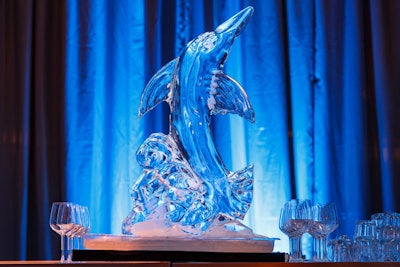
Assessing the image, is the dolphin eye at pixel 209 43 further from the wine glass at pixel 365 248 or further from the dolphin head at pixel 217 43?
the wine glass at pixel 365 248

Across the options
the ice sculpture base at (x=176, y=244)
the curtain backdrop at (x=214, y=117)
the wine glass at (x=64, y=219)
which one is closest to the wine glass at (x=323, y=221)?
the ice sculpture base at (x=176, y=244)

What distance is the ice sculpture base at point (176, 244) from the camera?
187 centimetres

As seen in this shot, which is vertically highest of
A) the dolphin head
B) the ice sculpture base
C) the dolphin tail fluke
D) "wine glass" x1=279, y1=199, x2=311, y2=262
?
the dolphin head

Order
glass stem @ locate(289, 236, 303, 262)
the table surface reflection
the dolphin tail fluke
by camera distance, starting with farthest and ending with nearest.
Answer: the dolphin tail fluke < glass stem @ locate(289, 236, 303, 262) < the table surface reflection

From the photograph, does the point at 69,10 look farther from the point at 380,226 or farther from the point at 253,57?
the point at 380,226

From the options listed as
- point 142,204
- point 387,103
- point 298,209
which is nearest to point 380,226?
point 298,209

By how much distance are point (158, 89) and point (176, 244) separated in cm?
58

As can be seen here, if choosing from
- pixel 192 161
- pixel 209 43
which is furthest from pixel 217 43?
pixel 192 161

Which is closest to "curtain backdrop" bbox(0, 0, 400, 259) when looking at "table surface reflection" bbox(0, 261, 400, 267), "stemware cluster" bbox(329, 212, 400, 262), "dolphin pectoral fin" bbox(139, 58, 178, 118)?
"dolphin pectoral fin" bbox(139, 58, 178, 118)

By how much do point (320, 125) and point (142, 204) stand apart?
128 centimetres

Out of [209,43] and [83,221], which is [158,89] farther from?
[83,221]

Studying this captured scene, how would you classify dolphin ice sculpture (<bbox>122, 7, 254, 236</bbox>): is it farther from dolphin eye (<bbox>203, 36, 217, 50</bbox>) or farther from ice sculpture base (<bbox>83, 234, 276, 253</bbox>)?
ice sculpture base (<bbox>83, 234, 276, 253</bbox>)

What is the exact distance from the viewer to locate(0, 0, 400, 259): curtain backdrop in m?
2.96

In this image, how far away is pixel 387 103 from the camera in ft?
10.00
